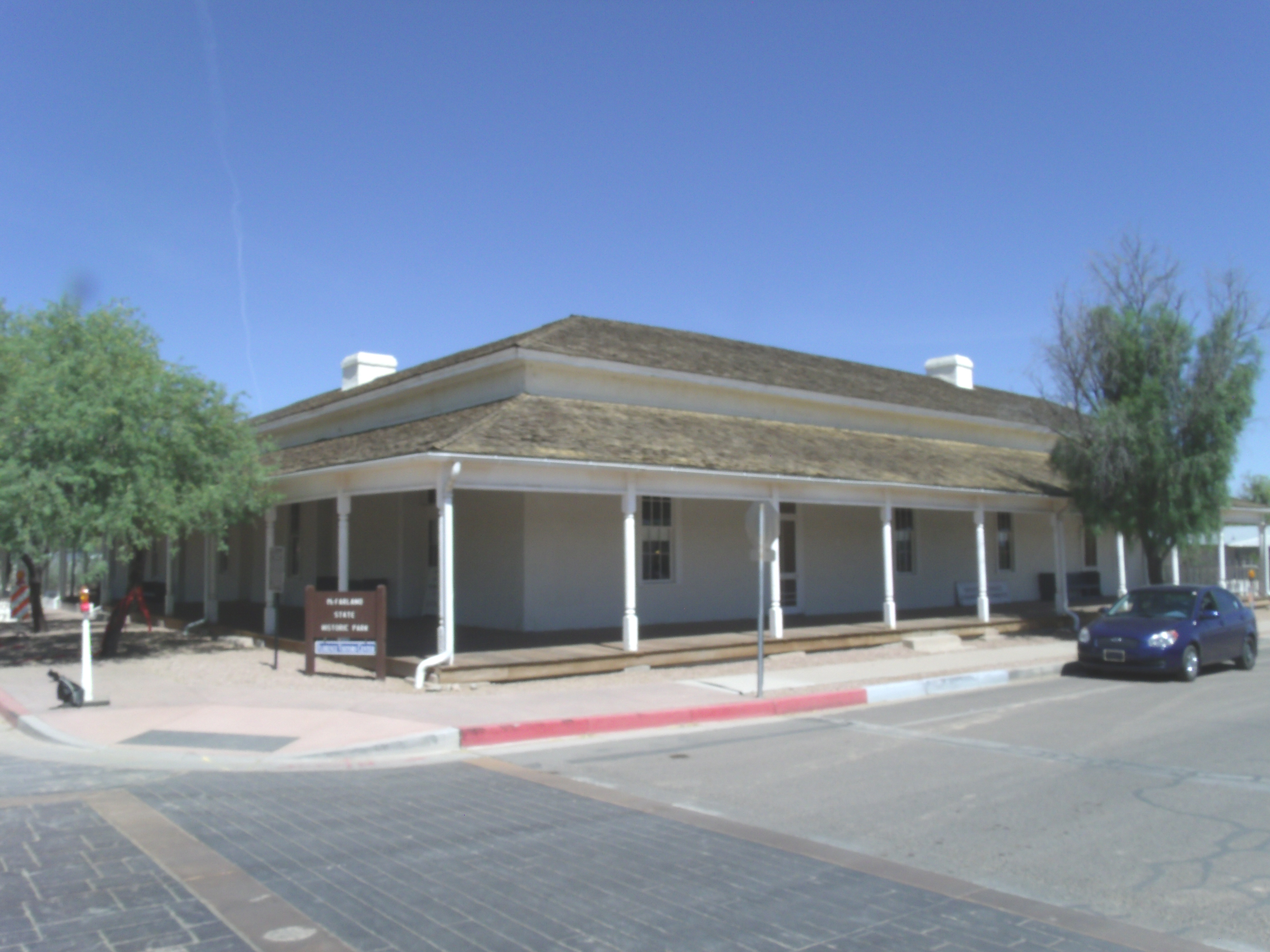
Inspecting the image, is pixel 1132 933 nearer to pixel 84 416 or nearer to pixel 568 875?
pixel 568 875

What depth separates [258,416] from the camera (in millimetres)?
27625

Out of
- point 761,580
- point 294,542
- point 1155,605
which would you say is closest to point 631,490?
point 761,580

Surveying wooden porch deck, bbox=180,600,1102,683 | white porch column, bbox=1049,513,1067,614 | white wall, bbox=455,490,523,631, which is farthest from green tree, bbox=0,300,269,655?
white porch column, bbox=1049,513,1067,614

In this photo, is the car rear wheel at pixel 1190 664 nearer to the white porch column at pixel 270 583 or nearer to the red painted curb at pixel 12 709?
the white porch column at pixel 270 583

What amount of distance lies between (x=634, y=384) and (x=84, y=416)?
29.9 ft

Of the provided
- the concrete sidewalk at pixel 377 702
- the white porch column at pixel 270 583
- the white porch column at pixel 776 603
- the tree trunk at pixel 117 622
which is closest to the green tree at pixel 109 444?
the tree trunk at pixel 117 622

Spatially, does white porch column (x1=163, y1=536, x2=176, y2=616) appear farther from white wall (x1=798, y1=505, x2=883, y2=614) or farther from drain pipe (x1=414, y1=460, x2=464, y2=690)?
white wall (x1=798, y1=505, x2=883, y2=614)

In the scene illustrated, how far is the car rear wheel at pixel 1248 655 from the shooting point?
649 inches

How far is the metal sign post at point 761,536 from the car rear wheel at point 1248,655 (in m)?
8.93

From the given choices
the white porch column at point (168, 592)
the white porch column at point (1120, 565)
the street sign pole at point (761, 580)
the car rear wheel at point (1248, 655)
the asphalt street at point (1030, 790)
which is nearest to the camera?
the asphalt street at point (1030, 790)

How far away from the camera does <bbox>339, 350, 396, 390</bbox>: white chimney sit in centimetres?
2573

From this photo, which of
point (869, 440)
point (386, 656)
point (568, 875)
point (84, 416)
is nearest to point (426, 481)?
point (386, 656)

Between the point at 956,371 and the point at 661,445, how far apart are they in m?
17.7

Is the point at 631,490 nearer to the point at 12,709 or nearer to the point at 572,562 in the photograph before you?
the point at 572,562
